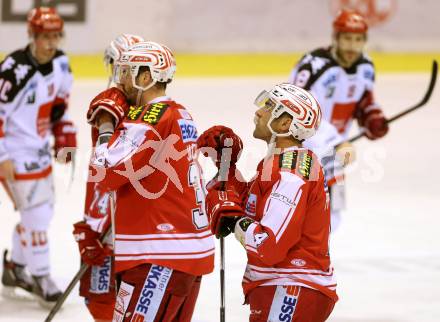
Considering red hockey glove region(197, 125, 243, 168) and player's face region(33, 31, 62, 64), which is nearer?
red hockey glove region(197, 125, 243, 168)

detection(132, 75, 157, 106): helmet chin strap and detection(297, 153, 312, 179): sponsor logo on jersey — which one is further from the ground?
detection(132, 75, 157, 106): helmet chin strap

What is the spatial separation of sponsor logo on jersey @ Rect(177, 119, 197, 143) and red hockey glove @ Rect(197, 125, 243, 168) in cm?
8

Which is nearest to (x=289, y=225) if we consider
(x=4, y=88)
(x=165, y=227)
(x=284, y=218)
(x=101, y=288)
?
(x=284, y=218)

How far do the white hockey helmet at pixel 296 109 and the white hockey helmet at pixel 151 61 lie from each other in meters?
0.48

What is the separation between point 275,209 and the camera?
404cm

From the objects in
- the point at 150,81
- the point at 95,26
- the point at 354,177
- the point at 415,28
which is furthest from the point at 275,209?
the point at 415,28

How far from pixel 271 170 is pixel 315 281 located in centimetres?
46

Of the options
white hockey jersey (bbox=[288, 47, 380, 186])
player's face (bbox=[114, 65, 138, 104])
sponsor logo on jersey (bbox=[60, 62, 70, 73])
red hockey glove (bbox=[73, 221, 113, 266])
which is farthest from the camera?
white hockey jersey (bbox=[288, 47, 380, 186])

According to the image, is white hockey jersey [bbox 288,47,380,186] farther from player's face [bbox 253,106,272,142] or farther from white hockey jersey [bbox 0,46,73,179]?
player's face [bbox 253,106,272,142]

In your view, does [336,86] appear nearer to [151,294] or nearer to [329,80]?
[329,80]

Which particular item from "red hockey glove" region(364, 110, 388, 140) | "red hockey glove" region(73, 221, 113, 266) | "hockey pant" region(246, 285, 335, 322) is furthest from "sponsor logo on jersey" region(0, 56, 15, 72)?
"hockey pant" region(246, 285, 335, 322)

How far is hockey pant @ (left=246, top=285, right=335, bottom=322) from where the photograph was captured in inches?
165

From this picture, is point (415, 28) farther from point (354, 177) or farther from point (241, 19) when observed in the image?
point (354, 177)

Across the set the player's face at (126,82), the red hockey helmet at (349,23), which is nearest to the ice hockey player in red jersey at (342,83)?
the red hockey helmet at (349,23)
